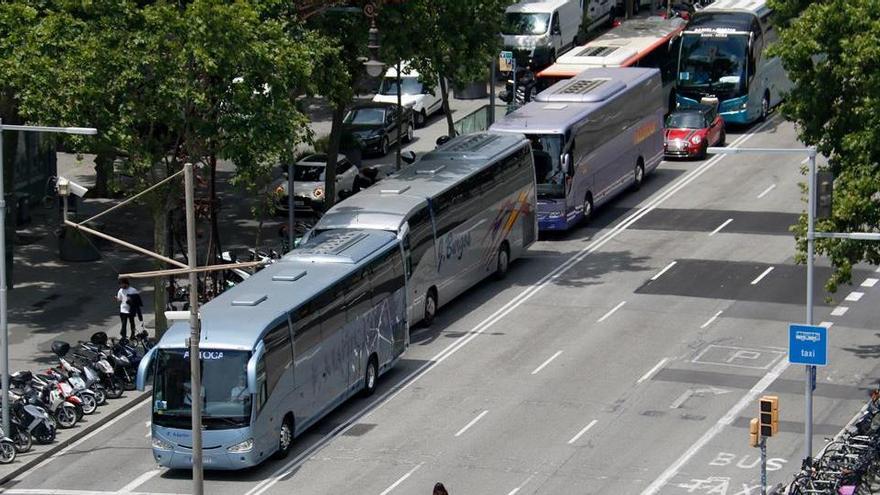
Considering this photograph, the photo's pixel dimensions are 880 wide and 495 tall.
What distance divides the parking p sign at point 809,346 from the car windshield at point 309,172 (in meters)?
25.3

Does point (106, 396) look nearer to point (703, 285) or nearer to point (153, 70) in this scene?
point (153, 70)

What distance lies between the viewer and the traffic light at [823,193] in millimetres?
35562

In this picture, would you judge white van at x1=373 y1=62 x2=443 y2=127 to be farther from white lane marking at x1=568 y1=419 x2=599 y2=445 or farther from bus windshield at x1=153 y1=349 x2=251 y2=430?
bus windshield at x1=153 y1=349 x2=251 y2=430

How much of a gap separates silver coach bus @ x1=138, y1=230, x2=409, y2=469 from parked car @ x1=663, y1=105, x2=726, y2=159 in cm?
2211

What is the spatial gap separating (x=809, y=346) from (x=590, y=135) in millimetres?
20150

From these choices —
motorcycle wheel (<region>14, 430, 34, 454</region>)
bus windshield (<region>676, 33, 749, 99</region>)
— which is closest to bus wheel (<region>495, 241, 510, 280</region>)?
motorcycle wheel (<region>14, 430, 34, 454</region>)

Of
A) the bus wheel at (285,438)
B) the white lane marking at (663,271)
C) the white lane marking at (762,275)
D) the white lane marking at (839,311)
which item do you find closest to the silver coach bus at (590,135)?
the white lane marking at (663,271)

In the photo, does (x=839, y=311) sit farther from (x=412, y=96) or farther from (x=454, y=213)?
(x=412, y=96)

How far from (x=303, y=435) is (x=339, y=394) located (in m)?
1.38

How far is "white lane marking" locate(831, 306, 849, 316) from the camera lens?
152 ft

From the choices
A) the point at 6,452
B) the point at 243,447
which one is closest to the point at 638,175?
the point at 243,447

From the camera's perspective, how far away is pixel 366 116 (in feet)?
214

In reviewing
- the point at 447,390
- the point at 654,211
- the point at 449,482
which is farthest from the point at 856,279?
the point at 449,482

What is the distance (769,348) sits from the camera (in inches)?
1725
